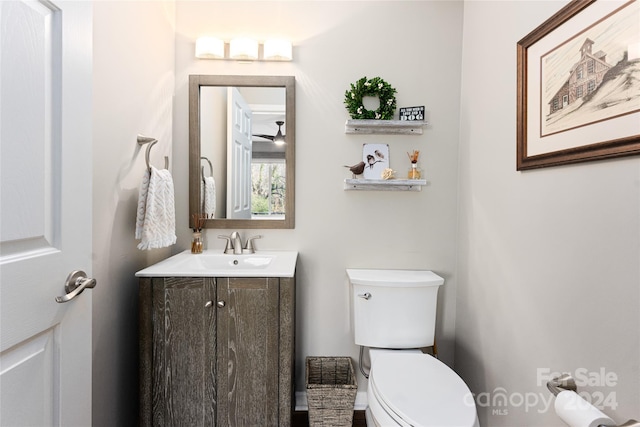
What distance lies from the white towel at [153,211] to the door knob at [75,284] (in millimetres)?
597

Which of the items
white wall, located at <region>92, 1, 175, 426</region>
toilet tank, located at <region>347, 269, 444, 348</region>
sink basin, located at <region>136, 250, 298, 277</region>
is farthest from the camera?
toilet tank, located at <region>347, 269, 444, 348</region>

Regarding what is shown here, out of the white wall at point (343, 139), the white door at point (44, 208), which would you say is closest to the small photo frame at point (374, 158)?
the white wall at point (343, 139)

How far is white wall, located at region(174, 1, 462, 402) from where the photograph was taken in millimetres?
1883

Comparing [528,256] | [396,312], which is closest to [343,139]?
[396,312]

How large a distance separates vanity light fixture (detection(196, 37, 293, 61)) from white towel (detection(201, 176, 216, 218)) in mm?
698

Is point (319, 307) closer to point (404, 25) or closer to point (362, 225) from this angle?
point (362, 225)

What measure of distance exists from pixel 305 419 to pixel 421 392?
35.8 inches

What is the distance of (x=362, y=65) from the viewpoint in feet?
6.21

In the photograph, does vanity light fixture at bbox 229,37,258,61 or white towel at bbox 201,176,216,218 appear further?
white towel at bbox 201,176,216,218

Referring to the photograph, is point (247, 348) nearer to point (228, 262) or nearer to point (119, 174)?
point (228, 262)

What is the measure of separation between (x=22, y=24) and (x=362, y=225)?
1.59 metres

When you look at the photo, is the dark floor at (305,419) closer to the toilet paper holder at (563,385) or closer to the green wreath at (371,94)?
the toilet paper holder at (563,385)

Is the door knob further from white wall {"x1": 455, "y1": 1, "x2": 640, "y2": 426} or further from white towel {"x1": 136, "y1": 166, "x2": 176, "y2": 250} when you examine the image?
white wall {"x1": 455, "y1": 1, "x2": 640, "y2": 426}

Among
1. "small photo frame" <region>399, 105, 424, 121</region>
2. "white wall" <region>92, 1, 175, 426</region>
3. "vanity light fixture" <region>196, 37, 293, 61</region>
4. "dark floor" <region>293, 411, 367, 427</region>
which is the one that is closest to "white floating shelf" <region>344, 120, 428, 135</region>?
"small photo frame" <region>399, 105, 424, 121</region>
